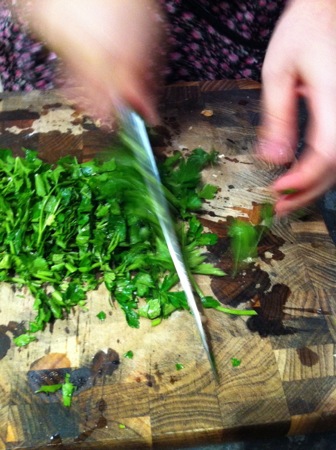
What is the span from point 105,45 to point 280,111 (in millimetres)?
558

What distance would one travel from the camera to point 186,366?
1289 millimetres

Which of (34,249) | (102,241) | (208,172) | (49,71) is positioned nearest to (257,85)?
(208,172)

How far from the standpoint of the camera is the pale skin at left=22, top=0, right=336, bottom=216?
1.03 meters

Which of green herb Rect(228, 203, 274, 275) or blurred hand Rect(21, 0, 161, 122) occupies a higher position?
blurred hand Rect(21, 0, 161, 122)

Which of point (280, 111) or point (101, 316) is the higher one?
point (280, 111)

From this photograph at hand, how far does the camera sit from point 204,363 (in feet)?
4.25

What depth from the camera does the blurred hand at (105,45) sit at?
1.38m

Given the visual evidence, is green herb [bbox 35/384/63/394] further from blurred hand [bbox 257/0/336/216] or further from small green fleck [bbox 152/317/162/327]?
blurred hand [bbox 257/0/336/216]

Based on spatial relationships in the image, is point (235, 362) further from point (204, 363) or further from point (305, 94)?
point (305, 94)

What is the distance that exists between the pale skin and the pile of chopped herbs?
229 millimetres

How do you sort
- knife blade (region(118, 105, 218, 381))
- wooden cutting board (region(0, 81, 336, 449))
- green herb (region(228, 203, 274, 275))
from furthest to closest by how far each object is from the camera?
green herb (region(228, 203, 274, 275)) < knife blade (region(118, 105, 218, 381)) < wooden cutting board (region(0, 81, 336, 449))

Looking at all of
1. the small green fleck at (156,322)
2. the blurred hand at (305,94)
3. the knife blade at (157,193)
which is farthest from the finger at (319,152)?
the small green fleck at (156,322)

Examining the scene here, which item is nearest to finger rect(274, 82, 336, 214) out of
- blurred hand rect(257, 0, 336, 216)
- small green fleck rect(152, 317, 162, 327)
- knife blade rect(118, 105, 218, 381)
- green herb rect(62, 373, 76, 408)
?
blurred hand rect(257, 0, 336, 216)

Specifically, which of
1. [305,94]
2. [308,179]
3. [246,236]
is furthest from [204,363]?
[305,94]
